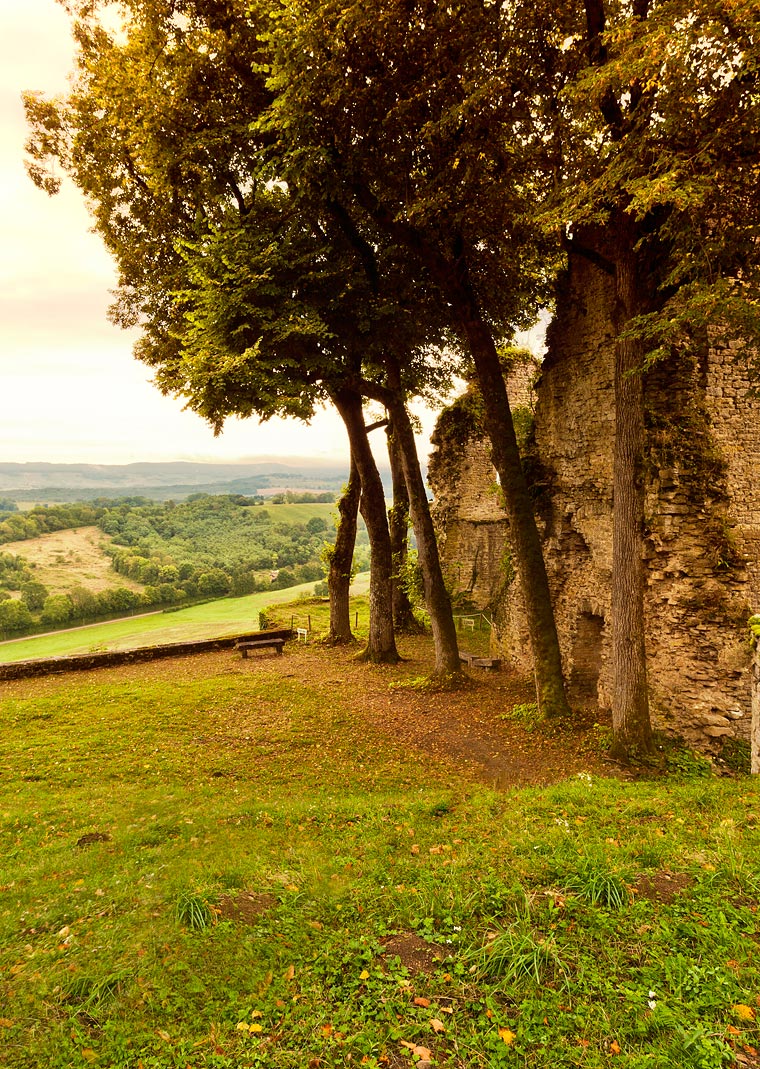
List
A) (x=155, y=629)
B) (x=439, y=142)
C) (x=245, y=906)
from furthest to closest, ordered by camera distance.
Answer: (x=155, y=629), (x=439, y=142), (x=245, y=906)

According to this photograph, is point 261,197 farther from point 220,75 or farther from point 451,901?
point 451,901

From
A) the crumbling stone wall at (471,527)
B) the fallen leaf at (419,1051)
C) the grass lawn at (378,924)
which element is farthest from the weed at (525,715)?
the crumbling stone wall at (471,527)

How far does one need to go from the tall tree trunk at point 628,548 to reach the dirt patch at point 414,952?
6.06m

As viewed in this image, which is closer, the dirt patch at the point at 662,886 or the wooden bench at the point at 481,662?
the dirt patch at the point at 662,886

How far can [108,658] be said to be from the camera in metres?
17.8

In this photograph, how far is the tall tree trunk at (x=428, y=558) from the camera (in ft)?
45.3

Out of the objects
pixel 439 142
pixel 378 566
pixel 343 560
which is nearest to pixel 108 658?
pixel 343 560

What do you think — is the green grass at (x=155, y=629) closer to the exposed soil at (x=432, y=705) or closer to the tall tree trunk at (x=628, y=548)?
the exposed soil at (x=432, y=705)

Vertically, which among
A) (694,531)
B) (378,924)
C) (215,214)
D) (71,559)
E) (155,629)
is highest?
(215,214)

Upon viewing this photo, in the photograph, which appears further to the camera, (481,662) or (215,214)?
(481,662)

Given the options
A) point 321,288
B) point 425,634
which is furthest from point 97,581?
point 321,288

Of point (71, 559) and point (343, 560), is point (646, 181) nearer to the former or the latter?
point (343, 560)

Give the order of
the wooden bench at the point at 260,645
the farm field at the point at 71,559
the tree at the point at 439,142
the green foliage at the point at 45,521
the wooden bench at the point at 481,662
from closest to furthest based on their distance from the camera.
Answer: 1. the tree at the point at 439,142
2. the wooden bench at the point at 481,662
3. the wooden bench at the point at 260,645
4. the farm field at the point at 71,559
5. the green foliage at the point at 45,521

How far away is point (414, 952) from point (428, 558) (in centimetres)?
1021
